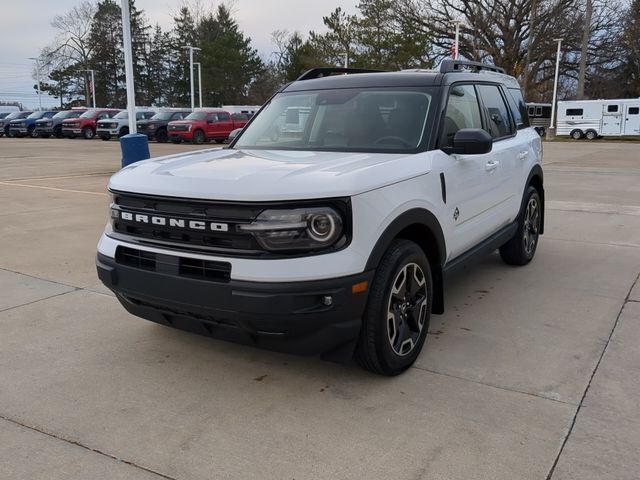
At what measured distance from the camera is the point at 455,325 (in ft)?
14.5

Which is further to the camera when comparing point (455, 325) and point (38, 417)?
point (455, 325)

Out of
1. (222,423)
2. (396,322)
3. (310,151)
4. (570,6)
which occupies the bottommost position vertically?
(222,423)

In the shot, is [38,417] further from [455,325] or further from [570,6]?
[570,6]

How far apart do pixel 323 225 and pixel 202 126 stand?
26424 mm

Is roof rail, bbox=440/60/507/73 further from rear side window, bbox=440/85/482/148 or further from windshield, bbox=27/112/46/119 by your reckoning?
windshield, bbox=27/112/46/119

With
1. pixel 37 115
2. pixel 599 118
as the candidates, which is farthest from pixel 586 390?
pixel 37 115

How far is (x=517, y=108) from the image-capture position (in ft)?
19.7

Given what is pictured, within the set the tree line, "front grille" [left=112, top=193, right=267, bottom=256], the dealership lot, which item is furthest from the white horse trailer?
"front grille" [left=112, top=193, right=267, bottom=256]

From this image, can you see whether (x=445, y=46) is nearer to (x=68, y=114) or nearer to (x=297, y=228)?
(x=68, y=114)

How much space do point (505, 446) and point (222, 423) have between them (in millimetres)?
1416

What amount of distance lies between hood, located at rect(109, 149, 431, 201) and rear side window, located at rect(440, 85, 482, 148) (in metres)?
0.41

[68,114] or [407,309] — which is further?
[68,114]

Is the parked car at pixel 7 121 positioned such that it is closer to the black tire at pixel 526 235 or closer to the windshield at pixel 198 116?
the windshield at pixel 198 116

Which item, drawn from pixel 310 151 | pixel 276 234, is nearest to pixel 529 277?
pixel 310 151
